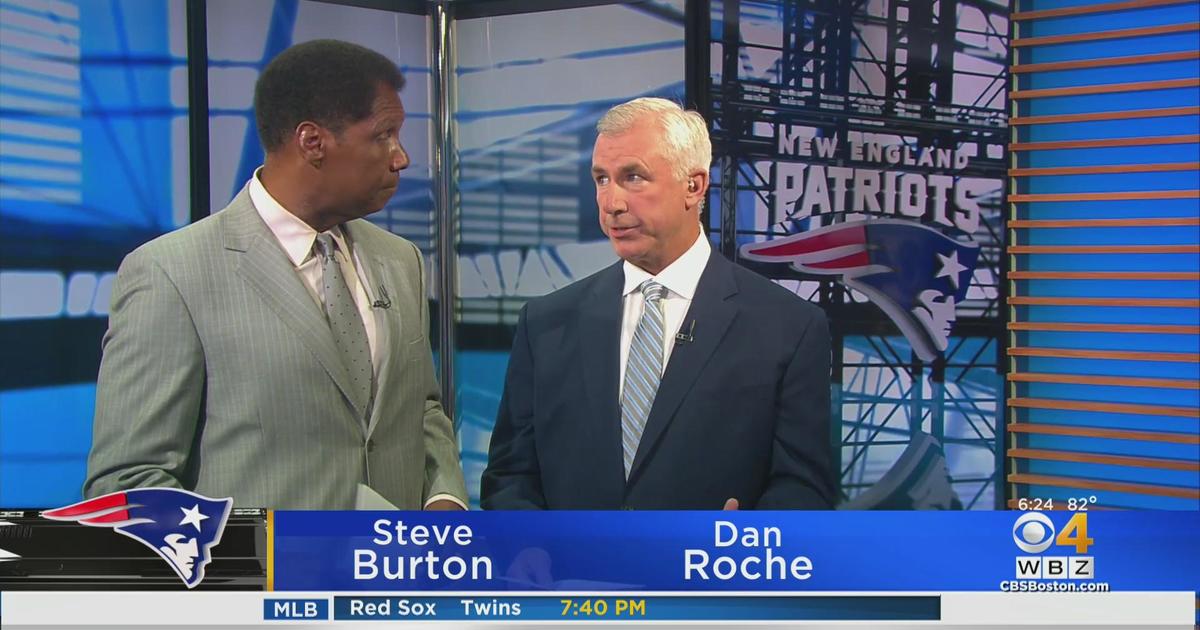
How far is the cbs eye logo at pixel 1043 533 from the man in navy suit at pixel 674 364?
0.44m

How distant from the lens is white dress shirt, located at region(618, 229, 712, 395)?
6.96 feet

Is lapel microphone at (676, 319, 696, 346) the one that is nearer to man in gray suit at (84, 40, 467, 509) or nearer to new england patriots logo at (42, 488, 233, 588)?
man in gray suit at (84, 40, 467, 509)

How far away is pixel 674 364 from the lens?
2.11 meters

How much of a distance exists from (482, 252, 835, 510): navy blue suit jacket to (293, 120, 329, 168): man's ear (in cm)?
56

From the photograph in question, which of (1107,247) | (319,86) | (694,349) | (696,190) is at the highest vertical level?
(319,86)

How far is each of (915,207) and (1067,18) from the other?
528 millimetres

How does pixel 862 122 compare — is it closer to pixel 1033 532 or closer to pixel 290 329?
pixel 1033 532

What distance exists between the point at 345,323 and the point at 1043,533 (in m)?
1.62

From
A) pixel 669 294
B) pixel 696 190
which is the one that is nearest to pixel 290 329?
pixel 669 294

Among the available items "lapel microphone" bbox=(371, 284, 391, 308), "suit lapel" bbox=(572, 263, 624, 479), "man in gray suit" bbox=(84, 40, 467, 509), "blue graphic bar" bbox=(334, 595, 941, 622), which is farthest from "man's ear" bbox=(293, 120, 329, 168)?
"blue graphic bar" bbox=(334, 595, 941, 622)

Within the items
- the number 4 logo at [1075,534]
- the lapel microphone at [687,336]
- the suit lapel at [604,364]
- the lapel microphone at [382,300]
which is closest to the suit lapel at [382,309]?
the lapel microphone at [382,300]

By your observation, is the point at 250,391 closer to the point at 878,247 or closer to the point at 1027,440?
the point at 878,247

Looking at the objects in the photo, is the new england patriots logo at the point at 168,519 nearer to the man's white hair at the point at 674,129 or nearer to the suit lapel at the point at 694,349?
the suit lapel at the point at 694,349

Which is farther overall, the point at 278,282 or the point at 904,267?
the point at 904,267
